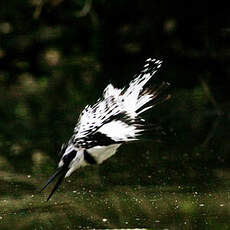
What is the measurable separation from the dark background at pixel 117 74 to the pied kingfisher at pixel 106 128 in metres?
0.86

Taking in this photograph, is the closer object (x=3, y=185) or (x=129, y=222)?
(x=129, y=222)

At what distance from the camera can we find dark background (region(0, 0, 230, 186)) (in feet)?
16.7

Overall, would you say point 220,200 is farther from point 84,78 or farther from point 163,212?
point 84,78

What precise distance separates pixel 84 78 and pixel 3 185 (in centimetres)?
360

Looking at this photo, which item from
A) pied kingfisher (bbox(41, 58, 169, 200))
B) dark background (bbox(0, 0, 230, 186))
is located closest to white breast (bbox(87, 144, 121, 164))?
pied kingfisher (bbox(41, 58, 169, 200))

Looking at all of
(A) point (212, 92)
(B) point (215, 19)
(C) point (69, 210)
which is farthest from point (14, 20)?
(C) point (69, 210)

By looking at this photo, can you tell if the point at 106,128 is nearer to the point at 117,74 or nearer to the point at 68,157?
the point at 68,157

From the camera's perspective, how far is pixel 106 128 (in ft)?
11.8

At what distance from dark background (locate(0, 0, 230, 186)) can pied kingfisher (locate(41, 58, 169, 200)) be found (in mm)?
858

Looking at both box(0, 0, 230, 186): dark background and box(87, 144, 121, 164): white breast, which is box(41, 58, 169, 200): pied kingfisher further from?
box(0, 0, 230, 186): dark background

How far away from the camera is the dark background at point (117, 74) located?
5.10 meters

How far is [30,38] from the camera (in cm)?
914

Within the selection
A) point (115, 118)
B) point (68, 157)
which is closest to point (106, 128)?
point (115, 118)

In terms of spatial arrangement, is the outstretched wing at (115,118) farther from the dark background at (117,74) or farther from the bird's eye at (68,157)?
the dark background at (117,74)
